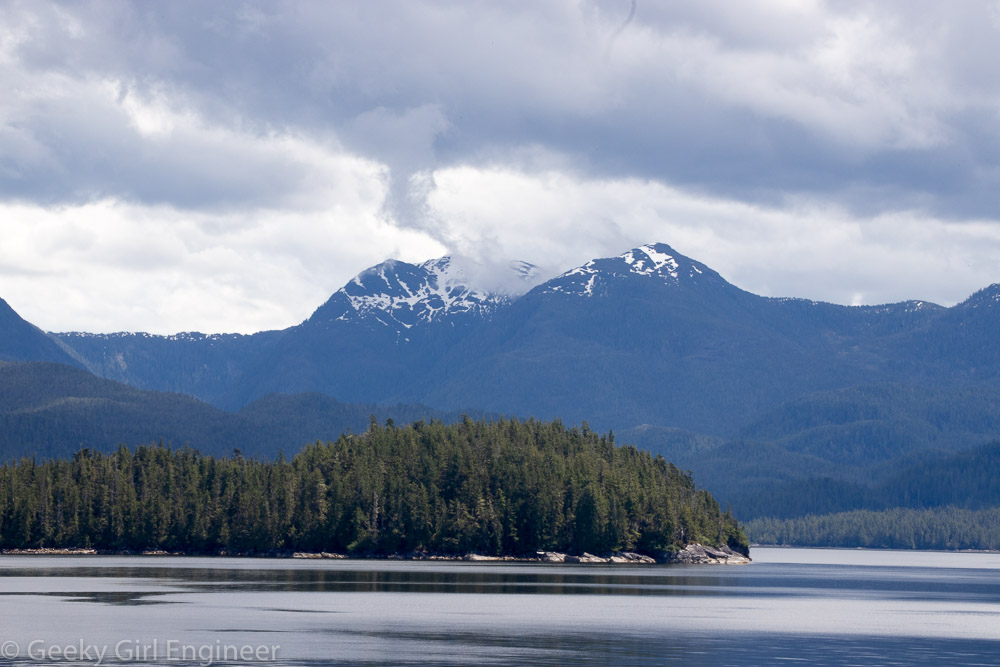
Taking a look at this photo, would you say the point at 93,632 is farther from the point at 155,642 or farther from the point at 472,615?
the point at 472,615

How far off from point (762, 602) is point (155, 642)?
7054 cm

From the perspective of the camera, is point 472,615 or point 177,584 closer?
point 472,615

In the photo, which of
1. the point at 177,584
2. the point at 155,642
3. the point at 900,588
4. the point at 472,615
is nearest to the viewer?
the point at 155,642

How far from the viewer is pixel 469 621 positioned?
4328 inches

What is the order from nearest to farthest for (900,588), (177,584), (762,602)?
(762,602) → (177,584) → (900,588)

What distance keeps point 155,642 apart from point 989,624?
6847cm

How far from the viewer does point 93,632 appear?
301ft

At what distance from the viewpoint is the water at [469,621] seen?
84.8m

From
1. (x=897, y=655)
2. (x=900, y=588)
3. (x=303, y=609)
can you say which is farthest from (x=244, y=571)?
(x=897, y=655)

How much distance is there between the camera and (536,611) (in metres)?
120

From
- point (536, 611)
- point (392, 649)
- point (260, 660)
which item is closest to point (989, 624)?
point (536, 611)

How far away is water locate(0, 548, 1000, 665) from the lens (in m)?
84.8

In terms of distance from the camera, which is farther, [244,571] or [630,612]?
[244,571]

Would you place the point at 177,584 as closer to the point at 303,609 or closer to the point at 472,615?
the point at 303,609
